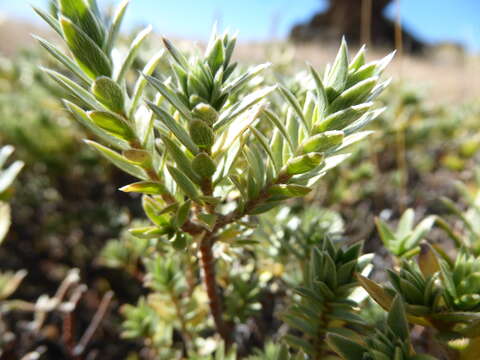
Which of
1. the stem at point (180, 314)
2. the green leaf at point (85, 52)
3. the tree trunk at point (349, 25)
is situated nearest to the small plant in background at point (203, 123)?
the green leaf at point (85, 52)

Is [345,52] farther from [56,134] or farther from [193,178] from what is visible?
[56,134]

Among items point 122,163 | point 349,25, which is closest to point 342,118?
point 122,163

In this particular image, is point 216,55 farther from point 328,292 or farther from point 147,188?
point 328,292

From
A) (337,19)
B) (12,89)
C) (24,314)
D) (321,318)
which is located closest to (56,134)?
(24,314)

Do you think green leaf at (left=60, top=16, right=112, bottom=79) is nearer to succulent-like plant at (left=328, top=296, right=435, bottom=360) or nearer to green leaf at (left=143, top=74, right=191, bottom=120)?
green leaf at (left=143, top=74, right=191, bottom=120)

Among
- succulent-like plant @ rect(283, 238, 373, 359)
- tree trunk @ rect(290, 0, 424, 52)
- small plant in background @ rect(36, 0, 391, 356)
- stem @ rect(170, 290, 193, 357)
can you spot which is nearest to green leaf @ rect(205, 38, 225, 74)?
small plant in background @ rect(36, 0, 391, 356)
